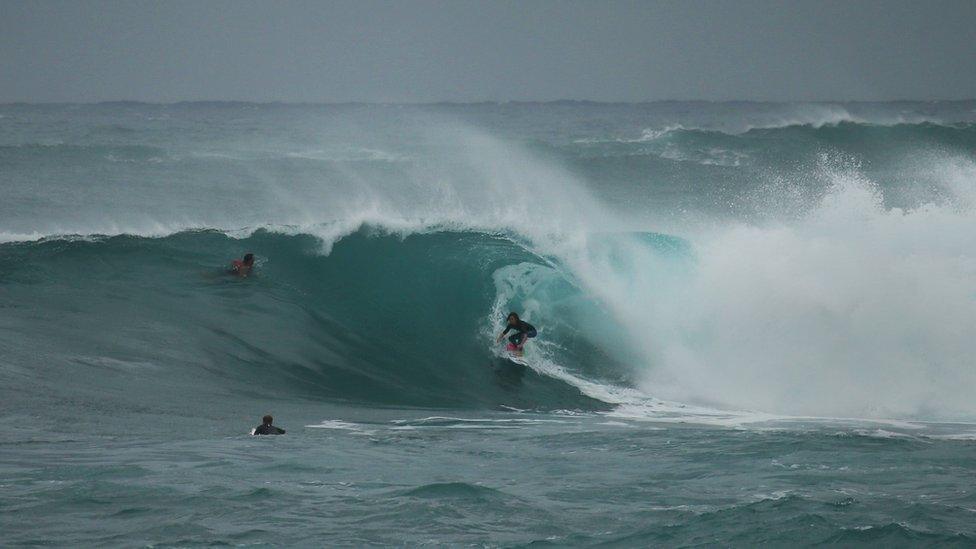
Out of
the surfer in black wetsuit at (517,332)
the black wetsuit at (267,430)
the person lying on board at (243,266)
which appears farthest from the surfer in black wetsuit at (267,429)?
the person lying on board at (243,266)

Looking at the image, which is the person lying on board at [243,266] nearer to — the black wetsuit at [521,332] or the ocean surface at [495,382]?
the ocean surface at [495,382]

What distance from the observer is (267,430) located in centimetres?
1222

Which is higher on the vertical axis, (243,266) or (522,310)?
(243,266)

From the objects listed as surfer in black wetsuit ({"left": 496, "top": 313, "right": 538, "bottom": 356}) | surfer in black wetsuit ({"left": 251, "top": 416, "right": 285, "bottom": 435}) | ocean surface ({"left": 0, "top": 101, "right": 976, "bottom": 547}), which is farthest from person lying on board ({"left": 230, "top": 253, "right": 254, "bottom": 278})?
surfer in black wetsuit ({"left": 251, "top": 416, "right": 285, "bottom": 435})

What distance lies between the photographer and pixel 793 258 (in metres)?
20.5

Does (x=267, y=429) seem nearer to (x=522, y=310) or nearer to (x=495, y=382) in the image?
(x=495, y=382)

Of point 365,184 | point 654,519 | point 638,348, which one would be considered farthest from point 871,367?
point 365,184

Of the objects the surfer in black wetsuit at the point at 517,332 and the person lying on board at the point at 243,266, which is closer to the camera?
the surfer in black wetsuit at the point at 517,332

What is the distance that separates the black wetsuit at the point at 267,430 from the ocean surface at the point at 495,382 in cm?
26

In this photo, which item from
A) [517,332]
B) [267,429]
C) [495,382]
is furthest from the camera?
[517,332]

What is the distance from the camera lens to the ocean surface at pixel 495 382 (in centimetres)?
911

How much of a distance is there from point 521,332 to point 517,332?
15cm

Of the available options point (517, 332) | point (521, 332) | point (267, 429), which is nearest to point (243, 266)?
point (517, 332)

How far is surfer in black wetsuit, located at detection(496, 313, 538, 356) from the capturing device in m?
17.9
